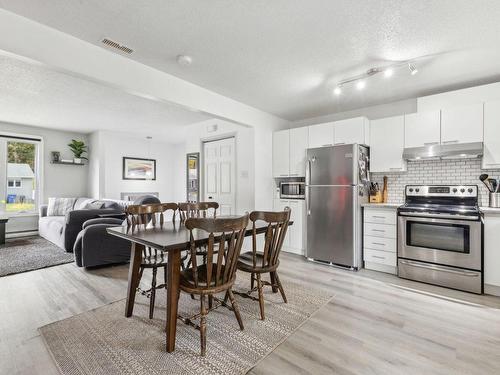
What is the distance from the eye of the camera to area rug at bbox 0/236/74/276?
3590mm

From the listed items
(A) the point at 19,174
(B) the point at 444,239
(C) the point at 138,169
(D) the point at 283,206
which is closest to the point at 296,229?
(D) the point at 283,206

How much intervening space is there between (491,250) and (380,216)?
1.15m

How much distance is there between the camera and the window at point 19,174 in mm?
5516

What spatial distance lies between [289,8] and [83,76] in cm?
191

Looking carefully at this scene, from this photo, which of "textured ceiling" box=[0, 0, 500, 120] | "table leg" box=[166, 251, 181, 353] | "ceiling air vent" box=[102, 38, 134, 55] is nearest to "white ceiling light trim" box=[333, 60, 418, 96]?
"textured ceiling" box=[0, 0, 500, 120]

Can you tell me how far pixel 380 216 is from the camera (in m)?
3.52

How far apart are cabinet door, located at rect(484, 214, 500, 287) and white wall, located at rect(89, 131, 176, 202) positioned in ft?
22.2

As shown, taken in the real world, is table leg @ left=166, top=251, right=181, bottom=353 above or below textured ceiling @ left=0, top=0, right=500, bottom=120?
below

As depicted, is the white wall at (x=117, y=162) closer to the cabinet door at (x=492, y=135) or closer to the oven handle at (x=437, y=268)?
the oven handle at (x=437, y=268)

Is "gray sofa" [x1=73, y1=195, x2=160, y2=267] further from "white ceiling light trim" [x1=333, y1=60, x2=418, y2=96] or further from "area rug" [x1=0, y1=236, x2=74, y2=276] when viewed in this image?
"white ceiling light trim" [x1=333, y1=60, x2=418, y2=96]

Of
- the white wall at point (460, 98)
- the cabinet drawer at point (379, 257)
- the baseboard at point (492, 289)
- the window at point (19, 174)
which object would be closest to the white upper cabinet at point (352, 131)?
the white wall at point (460, 98)

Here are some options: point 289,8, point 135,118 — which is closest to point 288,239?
point 289,8

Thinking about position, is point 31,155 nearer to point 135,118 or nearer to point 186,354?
point 135,118

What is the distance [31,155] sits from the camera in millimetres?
5852
